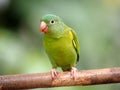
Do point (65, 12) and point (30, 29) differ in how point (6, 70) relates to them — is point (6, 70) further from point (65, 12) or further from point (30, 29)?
point (65, 12)

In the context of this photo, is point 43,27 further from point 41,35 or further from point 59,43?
point 41,35

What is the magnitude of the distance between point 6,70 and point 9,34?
1.09ft

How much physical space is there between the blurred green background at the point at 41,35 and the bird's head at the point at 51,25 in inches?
31.0

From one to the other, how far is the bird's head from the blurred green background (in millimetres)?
788

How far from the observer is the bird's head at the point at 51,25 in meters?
2.24

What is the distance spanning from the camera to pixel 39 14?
3.34 m

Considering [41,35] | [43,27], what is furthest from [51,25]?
[41,35]

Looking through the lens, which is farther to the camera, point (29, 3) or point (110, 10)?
point (110, 10)

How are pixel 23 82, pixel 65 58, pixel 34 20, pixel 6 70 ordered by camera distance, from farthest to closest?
1. pixel 34 20
2. pixel 6 70
3. pixel 65 58
4. pixel 23 82

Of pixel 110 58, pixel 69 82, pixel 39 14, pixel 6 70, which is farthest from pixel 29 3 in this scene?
pixel 69 82

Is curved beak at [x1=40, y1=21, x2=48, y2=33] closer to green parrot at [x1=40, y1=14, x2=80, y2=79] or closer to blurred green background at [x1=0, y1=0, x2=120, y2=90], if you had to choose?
green parrot at [x1=40, y1=14, x2=80, y2=79]

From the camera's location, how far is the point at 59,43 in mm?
2361

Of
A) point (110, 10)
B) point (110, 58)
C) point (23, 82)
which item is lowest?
point (110, 58)

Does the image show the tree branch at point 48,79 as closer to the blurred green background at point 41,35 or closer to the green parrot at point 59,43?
the green parrot at point 59,43
